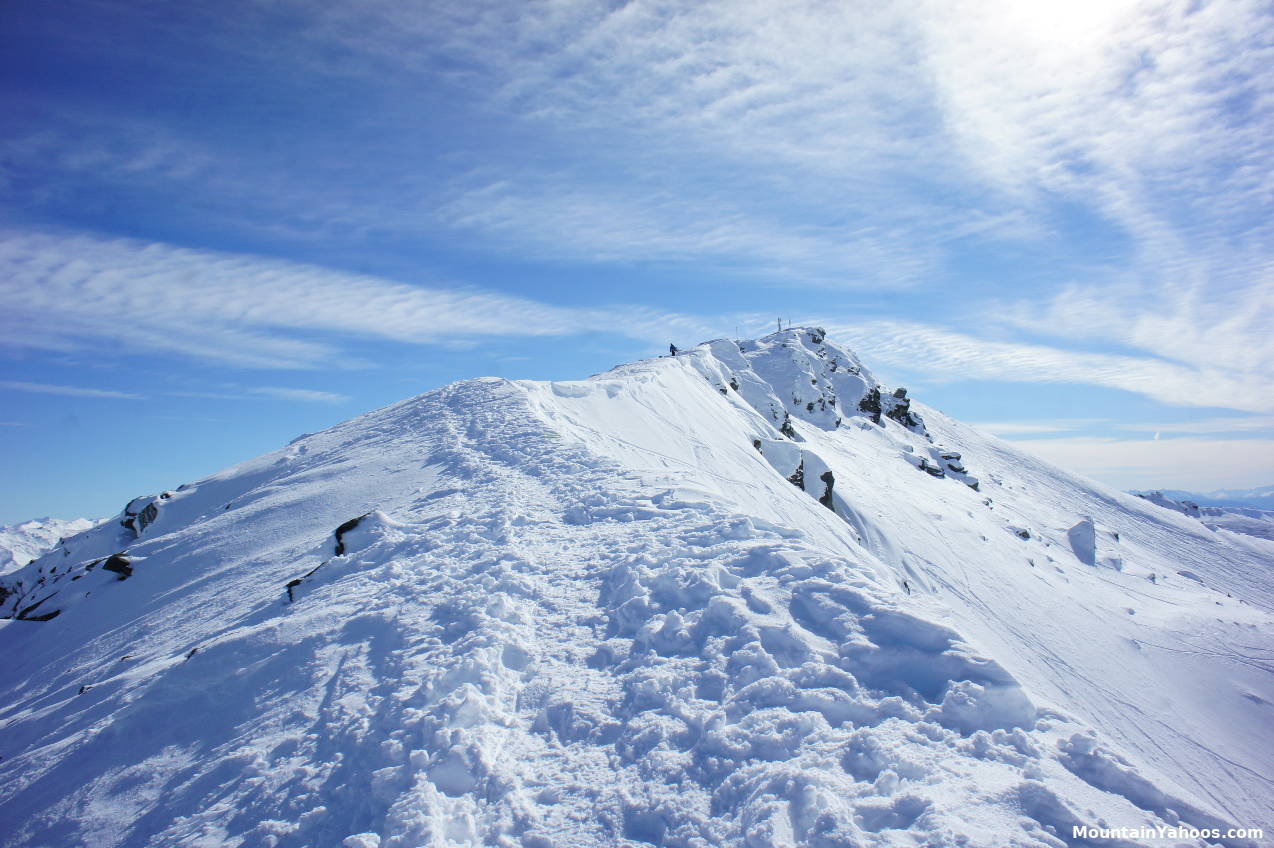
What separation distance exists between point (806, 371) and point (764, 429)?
32334 mm

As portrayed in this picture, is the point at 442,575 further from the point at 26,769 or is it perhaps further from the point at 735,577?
the point at 26,769

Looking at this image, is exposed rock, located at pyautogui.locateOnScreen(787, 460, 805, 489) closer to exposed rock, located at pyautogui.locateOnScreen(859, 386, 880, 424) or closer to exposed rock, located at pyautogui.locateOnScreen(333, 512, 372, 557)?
exposed rock, located at pyautogui.locateOnScreen(333, 512, 372, 557)

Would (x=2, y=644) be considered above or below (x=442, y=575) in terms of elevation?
below

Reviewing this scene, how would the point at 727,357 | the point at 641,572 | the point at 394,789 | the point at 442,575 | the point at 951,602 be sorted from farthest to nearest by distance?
the point at 727,357 < the point at 951,602 < the point at 442,575 < the point at 641,572 < the point at 394,789

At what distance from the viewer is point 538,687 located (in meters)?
7.75

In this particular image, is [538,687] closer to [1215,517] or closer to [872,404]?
[872,404]

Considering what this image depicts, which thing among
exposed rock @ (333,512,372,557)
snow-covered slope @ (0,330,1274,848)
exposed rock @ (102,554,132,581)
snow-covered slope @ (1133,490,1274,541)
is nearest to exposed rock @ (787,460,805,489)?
snow-covered slope @ (0,330,1274,848)

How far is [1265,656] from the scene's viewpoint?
29.0 m

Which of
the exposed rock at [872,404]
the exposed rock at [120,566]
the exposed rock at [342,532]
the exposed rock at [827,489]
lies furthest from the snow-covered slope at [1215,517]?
the exposed rock at [120,566]

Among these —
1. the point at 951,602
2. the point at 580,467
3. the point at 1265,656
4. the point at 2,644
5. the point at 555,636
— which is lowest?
the point at 1265,656

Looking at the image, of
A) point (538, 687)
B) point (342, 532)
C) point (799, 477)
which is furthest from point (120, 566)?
point (799, 477)

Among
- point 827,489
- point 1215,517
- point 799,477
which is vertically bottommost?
point 1215,517

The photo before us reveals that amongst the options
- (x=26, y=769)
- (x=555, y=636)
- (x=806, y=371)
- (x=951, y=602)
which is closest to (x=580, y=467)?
(x=555, y=636)

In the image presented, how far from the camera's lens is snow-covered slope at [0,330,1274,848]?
565 centimetres
